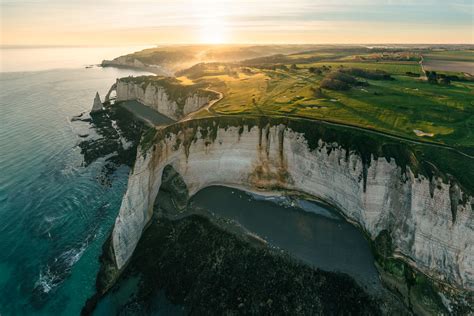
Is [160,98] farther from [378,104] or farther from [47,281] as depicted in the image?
[47,281]

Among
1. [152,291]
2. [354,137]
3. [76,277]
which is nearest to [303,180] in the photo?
[354,137]

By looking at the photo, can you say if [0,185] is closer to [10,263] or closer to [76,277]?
[10,263]

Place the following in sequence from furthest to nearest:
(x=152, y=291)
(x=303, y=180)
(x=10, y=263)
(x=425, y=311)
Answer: (x=303, y=180) < (x=10, y=263) < (x=152, y=291) < (x=425, y=311)

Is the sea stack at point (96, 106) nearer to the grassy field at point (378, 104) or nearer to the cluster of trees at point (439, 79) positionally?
the grassy field at point (378, 104)

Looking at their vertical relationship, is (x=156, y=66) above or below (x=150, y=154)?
above

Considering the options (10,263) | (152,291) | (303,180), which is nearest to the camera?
(152,291)

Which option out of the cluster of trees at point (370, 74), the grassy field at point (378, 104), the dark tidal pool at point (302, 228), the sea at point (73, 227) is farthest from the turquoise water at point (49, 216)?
the cluster of trees at point (370, 74)

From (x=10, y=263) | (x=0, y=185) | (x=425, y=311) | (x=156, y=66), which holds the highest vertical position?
(x=156, y=66)

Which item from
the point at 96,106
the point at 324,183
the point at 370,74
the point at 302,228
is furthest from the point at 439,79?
the point at 96,106
